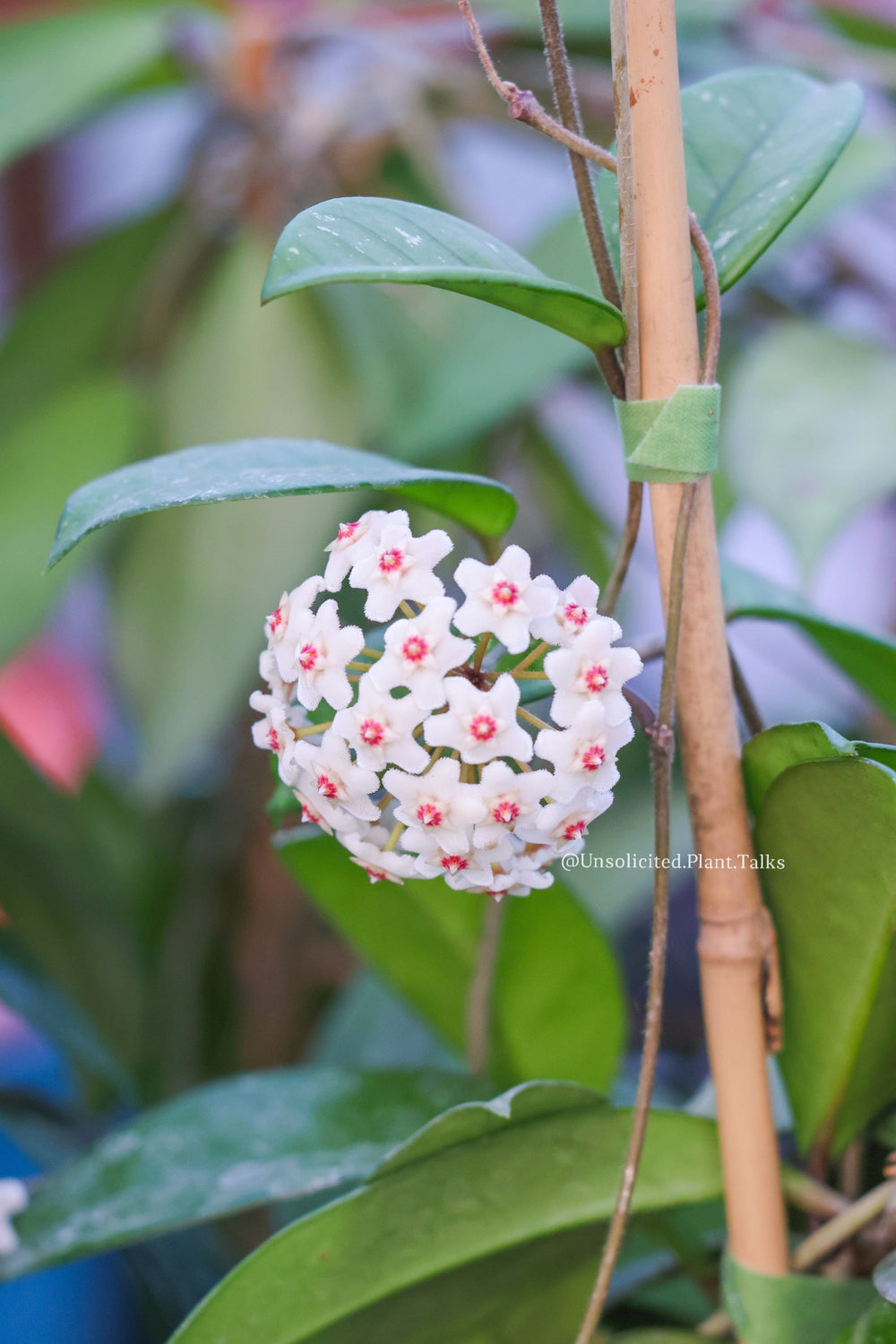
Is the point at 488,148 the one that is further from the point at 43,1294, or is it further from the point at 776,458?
the point at 43,1294

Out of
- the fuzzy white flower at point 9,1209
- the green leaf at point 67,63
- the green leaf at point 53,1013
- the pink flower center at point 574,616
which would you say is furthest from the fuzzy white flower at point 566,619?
the green leaf at point 67,63

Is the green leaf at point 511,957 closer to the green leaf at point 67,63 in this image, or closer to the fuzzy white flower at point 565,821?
the fuzzy white flower at point 565,821

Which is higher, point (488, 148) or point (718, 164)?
point (488, 148)

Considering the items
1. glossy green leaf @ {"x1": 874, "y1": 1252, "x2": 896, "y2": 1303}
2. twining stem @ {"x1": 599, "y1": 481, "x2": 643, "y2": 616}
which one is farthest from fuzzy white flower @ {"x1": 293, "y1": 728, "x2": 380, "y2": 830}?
glossy green leaf @ {"x1": 874, "y1": 1252, "x2": 896, "y2": 1303}

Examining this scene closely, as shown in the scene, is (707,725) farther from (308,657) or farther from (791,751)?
(308,657)

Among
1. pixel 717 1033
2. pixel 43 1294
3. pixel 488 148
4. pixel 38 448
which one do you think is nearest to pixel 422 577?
pixel 717 1033

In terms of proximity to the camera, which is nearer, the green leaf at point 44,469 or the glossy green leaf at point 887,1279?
the glossy green leaf at point 887,1279

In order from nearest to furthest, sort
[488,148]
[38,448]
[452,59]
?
[38,448], [452,59], [488,148]
